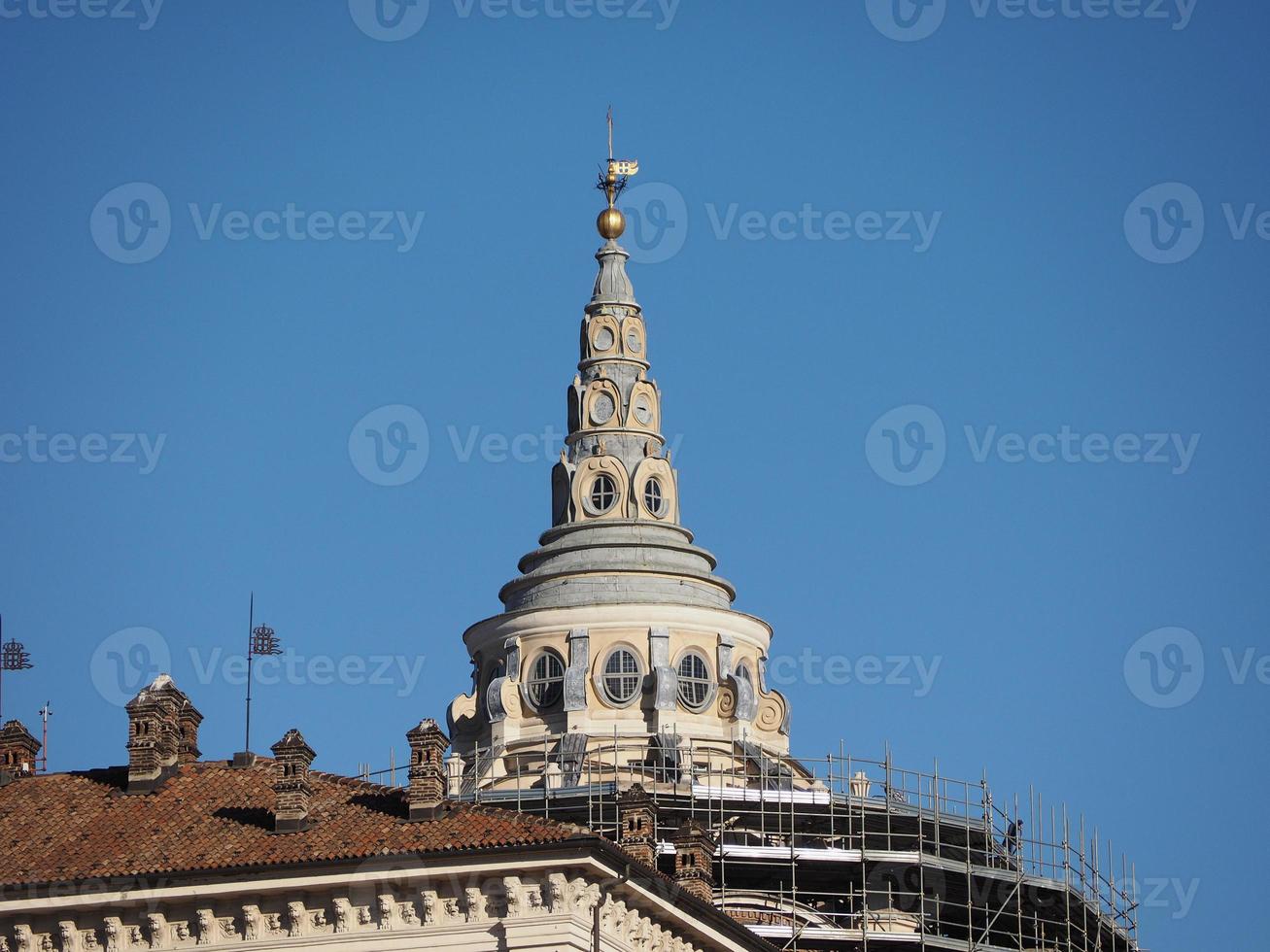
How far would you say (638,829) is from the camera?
85000 millimetres

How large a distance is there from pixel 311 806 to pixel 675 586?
36.7 metres

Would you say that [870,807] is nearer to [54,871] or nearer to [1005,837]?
[1005,837]

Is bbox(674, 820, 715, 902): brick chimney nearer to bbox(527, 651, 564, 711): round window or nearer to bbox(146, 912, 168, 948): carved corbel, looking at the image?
bbox(146, 912, 168, 948): carved corbel

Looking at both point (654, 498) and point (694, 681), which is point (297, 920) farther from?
point (654, 498)

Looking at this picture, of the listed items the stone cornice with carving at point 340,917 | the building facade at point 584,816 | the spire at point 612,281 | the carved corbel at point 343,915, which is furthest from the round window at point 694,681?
the carved corbel at point 343,915

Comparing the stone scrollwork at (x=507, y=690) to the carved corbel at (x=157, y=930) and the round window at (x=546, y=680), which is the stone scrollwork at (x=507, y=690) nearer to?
the round window at (x=546, y=680)

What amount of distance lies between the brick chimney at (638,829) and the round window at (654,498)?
78.6 ft

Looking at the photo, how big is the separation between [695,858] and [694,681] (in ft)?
79.7

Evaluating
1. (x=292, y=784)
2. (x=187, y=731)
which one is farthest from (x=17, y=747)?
(x=292, y=784)

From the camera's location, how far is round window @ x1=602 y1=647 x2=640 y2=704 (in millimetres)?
109688

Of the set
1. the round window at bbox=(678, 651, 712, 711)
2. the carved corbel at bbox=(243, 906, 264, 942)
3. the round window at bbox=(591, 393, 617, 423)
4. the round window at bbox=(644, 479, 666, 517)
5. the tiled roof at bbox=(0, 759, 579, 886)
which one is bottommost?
the carved corbel at bbox=(243, 906, 264, 942)

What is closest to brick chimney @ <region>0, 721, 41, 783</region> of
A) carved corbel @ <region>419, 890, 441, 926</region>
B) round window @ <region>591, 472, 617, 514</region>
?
carved corbel @ <region>419, 890, 441, 926</region>

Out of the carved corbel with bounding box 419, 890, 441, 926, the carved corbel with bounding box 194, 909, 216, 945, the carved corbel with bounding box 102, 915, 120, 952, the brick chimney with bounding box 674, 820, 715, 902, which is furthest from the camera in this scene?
the brick chimney with bounding box 674, 820, 715, 902

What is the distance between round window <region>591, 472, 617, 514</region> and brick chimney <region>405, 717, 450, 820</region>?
3720 centimetres
